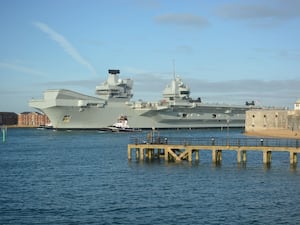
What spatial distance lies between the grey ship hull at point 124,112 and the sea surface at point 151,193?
6446cm

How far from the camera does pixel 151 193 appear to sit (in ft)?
102

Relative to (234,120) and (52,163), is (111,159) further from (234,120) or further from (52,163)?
(234,120)

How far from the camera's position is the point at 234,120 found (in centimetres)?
14112

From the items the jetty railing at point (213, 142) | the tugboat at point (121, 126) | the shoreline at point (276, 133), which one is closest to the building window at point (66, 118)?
the tugboat at point (121, 126)

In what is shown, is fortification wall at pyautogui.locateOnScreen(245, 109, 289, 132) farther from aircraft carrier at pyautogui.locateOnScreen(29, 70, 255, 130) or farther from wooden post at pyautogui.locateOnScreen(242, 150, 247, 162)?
wooden post at pyautogui.locateOnScreen(242, 150, 247, 162)

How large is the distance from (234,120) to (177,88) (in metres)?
16.5

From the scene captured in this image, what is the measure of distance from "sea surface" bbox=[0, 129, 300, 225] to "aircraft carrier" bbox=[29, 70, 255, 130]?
64797 mm

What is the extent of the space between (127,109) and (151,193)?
9077 cm

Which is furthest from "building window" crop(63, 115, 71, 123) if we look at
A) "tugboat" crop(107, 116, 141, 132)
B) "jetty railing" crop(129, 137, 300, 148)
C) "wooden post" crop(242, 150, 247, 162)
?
"wooden post" crop(242, 150, 247, 162)

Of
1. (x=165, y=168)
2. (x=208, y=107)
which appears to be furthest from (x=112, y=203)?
(x=208, y=107)

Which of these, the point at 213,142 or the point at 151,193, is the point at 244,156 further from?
the point at 151,193

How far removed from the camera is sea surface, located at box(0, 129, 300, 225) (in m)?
25.4

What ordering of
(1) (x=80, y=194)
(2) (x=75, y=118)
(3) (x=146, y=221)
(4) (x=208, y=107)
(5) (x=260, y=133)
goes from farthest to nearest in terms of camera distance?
(4) (x=208, y=107) < (2) (x=75, y=118) < (5) (x=260, y=133) < (1) (x=80, y=194) < (3) (x=146, y=221)

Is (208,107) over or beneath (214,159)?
over
